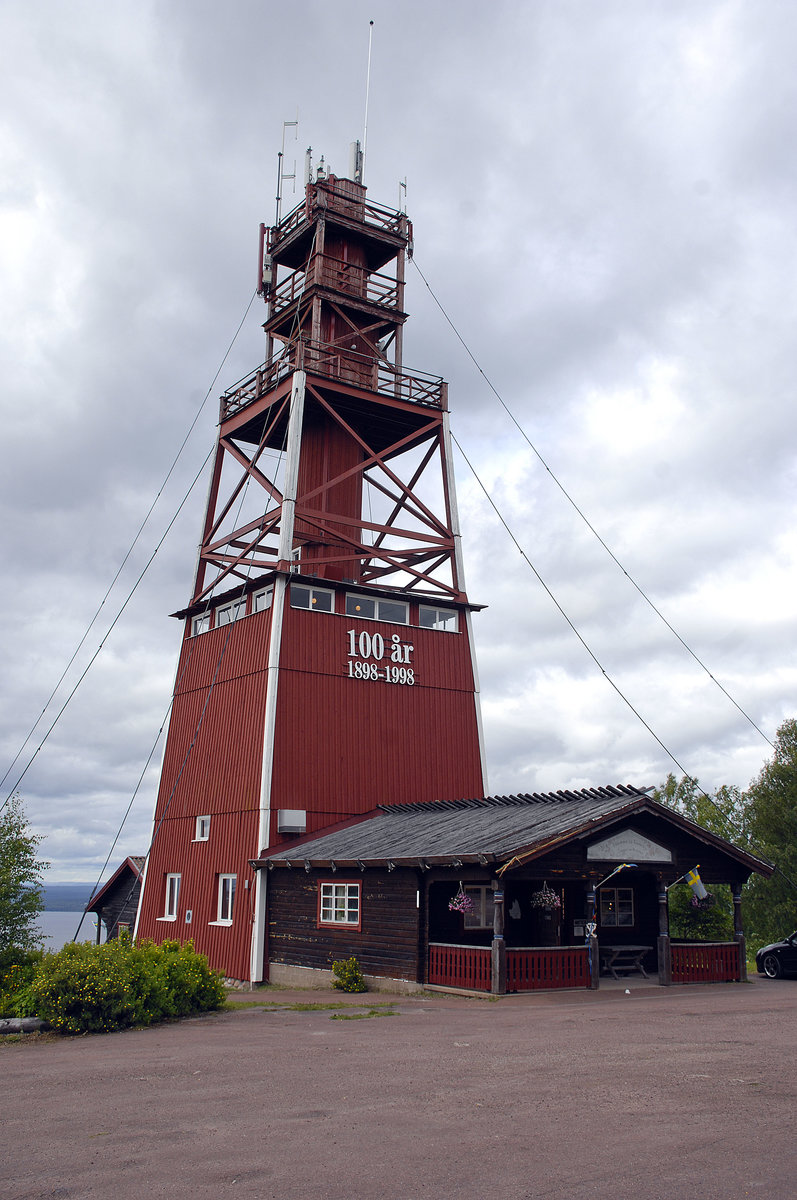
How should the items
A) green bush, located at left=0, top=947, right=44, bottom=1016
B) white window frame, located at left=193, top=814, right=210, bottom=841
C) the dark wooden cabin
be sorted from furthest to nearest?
the dark wooden cabin, white window frame, located at left=193, top=814, right=210, bottom=841, green bush, located at left=0, top=947, right=44, bottom=1016

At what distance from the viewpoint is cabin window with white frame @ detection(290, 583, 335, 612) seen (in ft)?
92.7

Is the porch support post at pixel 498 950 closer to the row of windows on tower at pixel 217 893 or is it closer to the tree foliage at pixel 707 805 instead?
the row of windows on tower at pixel 217 893

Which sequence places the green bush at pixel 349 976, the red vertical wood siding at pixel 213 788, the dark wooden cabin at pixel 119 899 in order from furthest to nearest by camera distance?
1. the dark wooden cabin at pixel 119 899
2. the red vertical wood siding at pixel 213 788
3. the green bush at pixel 349 976

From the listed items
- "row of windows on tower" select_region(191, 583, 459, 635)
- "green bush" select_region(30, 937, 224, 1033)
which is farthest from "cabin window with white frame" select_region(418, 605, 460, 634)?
"green bush" select_region(30, 937, 224, 1033)

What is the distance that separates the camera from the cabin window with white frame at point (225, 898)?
26859mm

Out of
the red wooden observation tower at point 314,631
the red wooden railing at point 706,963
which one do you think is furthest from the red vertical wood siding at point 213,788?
the red wooden railing at point 706,963

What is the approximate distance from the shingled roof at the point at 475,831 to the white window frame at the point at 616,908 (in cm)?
320

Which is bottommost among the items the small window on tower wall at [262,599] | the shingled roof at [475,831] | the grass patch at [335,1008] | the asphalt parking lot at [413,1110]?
the grass patch at [335,1008]

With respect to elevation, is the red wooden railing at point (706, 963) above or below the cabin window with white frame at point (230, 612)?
below

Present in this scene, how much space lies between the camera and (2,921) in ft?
74.1

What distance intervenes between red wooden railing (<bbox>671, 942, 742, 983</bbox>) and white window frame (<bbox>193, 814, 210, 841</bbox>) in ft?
44.6

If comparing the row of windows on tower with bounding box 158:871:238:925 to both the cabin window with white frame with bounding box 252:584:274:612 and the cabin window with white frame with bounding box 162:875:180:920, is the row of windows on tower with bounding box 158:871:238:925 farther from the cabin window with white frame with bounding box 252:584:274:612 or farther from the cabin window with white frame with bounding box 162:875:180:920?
the cabin window with white frame with bounding box 252:584:274:612

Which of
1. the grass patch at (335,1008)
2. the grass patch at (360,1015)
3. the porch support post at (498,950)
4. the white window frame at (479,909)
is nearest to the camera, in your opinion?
the grass patch at (360,1015)

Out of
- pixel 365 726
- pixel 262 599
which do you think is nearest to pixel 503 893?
pixel 365 726
